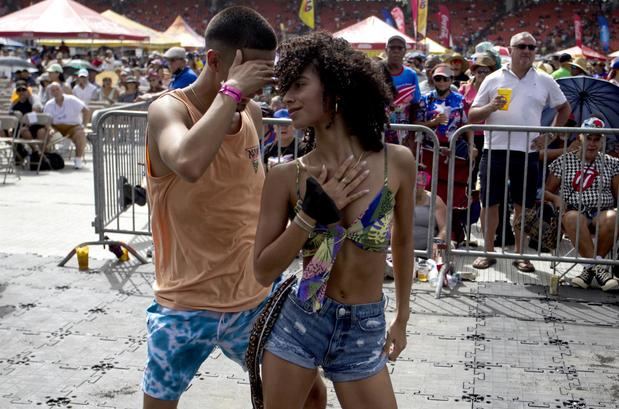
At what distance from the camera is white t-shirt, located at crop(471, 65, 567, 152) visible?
7676mm

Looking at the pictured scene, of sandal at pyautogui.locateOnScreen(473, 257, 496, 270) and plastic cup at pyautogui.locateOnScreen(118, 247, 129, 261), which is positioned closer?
plastic cup at pyautogui.locateOnScreen(118, 247, 129, 261)

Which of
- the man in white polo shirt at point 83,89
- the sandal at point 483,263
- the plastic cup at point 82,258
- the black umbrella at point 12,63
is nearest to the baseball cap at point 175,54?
the plastic cup at point 82,258

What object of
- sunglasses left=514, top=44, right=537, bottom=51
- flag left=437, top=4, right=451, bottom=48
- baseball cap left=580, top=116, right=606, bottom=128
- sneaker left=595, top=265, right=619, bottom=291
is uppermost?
flag left=437, top=4, right=451, bottom=48

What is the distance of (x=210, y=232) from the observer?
3.19m

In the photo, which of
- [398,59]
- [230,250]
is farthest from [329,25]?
[230,250]

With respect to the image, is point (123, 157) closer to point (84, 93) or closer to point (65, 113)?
point (65, 113)

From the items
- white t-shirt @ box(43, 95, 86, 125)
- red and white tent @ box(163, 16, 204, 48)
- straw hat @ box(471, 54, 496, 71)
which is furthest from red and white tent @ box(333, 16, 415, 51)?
red and white tent @ box(163, 16, 204, 48)

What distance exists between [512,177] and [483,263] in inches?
30.5

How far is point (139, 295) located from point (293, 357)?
3.81 m

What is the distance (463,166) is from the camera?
27.0 feet

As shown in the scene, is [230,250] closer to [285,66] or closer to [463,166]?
[285,66]

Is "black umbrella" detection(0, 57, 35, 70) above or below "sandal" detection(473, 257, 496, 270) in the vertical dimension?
above

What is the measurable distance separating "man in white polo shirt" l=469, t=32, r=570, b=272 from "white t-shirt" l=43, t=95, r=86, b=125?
8252 millimetres

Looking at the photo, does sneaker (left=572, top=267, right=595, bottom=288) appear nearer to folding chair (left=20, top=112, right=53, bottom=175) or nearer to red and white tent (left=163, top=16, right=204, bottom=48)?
folding chair (left=20, top=112, right=53, bottom=175)
